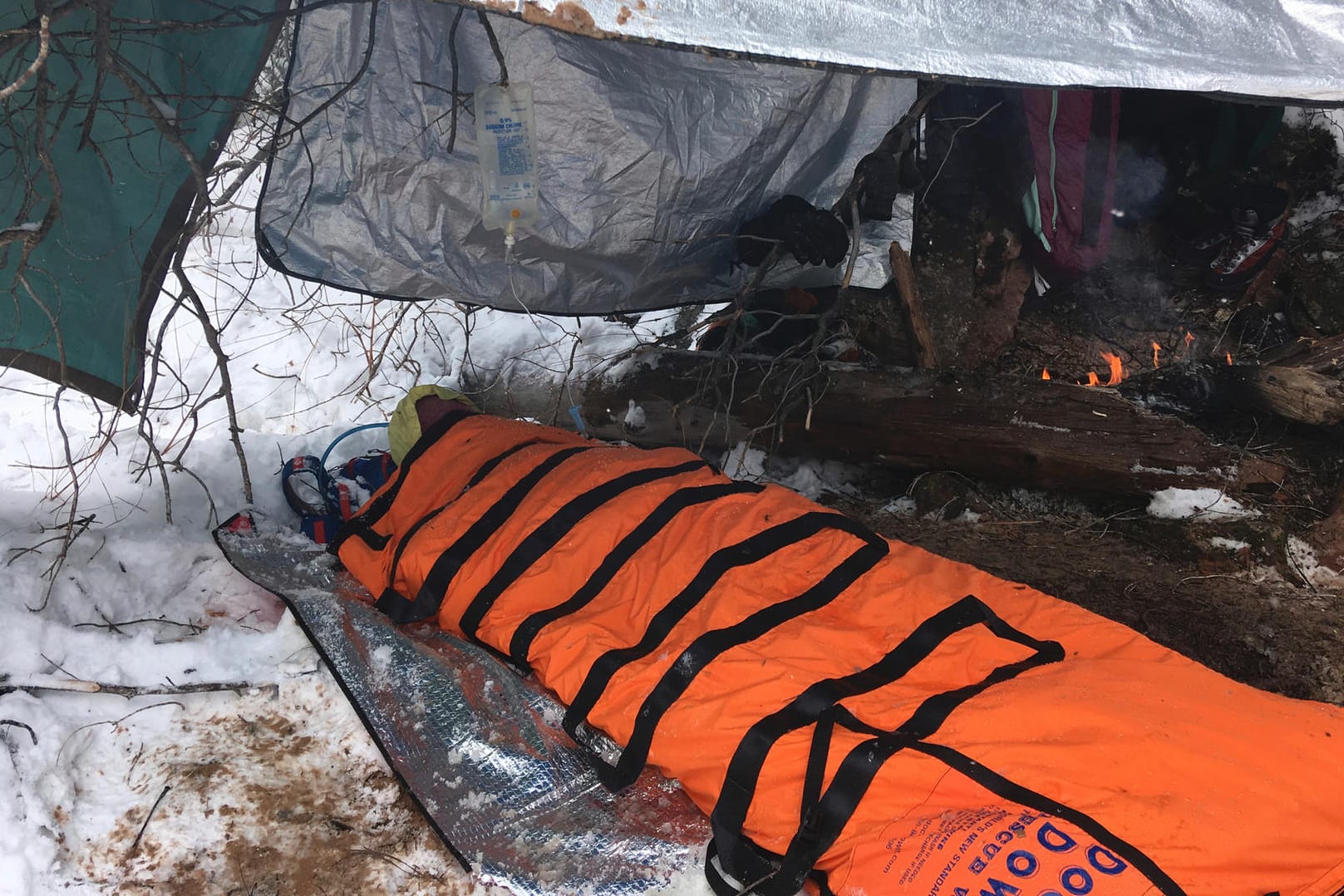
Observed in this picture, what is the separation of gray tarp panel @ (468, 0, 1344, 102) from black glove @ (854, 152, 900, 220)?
1.74 metres

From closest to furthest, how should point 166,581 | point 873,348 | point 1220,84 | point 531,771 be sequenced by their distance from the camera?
1. point 1220,84
2. point 531,771
3. point 166,581
4. point 873,348

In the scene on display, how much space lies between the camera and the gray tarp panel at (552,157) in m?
2.68

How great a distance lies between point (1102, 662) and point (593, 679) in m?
1.17

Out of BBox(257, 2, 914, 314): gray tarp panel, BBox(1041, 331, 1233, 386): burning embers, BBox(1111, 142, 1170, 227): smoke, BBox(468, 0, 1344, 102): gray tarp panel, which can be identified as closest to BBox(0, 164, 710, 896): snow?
BBox(257, 2, 914, 314): gray tarp panel

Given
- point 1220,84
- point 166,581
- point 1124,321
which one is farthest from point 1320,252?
point 166,581

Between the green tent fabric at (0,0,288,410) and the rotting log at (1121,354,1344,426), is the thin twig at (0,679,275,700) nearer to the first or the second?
the green tent fabric at (0,0,288,410)

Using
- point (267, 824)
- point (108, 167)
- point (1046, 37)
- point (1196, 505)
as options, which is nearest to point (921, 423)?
point (1196, 505)

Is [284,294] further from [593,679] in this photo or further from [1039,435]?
[1039,435]

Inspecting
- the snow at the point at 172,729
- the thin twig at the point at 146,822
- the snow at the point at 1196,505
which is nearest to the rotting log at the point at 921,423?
the snow at the point at 1196,505

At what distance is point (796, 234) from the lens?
10.1 ft

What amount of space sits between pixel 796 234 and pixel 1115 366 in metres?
1.90

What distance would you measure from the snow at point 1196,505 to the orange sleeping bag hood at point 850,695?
1.30m

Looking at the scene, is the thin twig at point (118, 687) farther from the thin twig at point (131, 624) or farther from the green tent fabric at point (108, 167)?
the green tent fabric at point (108, 167)

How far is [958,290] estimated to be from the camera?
3895mm
